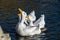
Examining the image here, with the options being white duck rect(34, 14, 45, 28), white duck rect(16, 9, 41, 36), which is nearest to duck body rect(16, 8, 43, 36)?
white duck rect(16, 9, 41, 36)

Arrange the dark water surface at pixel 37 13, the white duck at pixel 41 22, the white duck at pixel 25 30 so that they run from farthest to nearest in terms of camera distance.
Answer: the white duck at pixel 41 22, the white duck at pixel 25 30, the dark water surface at pixel 37 13

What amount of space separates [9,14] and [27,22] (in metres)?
1.83

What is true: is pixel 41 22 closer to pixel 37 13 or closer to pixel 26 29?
pixel 26 29

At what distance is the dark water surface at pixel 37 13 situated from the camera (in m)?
16.7

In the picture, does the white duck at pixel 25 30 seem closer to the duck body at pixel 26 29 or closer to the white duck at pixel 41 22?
the duck body at pixel 26 29

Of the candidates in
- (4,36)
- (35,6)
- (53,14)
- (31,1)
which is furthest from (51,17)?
(4,36)

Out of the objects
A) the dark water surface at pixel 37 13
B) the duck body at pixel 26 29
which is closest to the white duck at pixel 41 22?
the dark water surface at pixel 37 13

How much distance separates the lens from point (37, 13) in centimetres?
2042

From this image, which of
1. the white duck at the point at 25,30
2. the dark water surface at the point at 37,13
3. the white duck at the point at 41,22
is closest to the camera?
the dark water surface at the point at 37,13

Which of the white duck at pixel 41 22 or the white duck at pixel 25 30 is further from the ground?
the white duck at pixel 41 22

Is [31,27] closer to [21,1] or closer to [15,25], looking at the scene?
[15,25]

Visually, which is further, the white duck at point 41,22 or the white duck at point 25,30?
the white duck at point 41,22

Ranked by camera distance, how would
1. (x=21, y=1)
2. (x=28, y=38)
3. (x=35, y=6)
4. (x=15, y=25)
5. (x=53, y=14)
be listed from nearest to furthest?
1. (x=28, y=38)
2. (x=15, y=25)
3. (x=53, y=14)
4. (x=35, y=6)
5. (x=21, y=1)

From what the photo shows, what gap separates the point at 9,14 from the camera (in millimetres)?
20125
